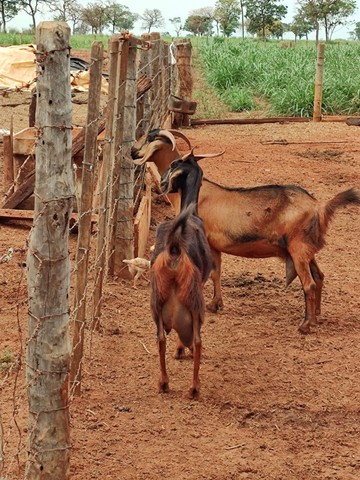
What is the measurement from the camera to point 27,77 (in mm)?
22547

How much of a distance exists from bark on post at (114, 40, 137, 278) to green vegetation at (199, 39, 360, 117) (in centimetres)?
1268

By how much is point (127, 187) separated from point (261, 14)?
180 ft

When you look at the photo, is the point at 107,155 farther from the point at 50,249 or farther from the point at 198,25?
the point at 198,25

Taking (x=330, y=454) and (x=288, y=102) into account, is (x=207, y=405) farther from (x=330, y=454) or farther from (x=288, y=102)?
(x=288, y=102)

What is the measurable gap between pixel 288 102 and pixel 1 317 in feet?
48.1

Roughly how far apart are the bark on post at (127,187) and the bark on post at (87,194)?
2.22 meters

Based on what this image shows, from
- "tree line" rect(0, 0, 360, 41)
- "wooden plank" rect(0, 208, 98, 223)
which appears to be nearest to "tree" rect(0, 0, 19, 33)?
"tree line" rect(0, 0, 360, 41)

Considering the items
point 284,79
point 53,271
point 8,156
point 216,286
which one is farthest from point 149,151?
point 284,79

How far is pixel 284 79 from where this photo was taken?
73.0ft

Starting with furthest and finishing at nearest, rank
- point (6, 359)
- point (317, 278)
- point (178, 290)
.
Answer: point (317, 278) < point (6, 359) < point (178, 290)

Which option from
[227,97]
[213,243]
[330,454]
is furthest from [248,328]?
[227,97]

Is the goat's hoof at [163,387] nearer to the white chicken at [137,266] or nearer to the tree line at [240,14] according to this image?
the white chicken at [137,266]

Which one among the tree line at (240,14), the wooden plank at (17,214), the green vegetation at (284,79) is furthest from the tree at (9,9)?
the wooden plank at (17,214)

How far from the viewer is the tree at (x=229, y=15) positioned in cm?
7162
